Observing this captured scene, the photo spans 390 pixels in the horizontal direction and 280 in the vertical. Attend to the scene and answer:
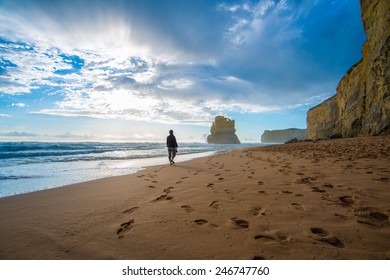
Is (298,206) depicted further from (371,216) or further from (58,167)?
(58,167)

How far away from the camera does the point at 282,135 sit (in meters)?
164

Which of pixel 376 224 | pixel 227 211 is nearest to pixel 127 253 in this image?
pixel 227 211

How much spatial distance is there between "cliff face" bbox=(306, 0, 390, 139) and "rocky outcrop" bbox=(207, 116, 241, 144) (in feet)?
352

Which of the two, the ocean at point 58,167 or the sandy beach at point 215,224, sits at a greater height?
the sandy beach at point 215,224

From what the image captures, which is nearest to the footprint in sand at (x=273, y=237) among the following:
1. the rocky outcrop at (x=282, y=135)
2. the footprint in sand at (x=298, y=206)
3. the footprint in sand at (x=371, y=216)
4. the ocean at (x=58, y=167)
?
the footprint in sand at (x=298, y=206)

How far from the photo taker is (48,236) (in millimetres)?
2201

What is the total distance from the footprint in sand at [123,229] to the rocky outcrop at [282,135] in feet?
539

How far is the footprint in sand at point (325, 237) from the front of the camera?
1709mm

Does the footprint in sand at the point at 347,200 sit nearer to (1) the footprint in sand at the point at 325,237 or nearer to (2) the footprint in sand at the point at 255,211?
(1) the footprint in sand at the point at 325,237

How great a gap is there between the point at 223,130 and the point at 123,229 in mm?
133445

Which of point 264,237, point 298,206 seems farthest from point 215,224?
point 298,206
